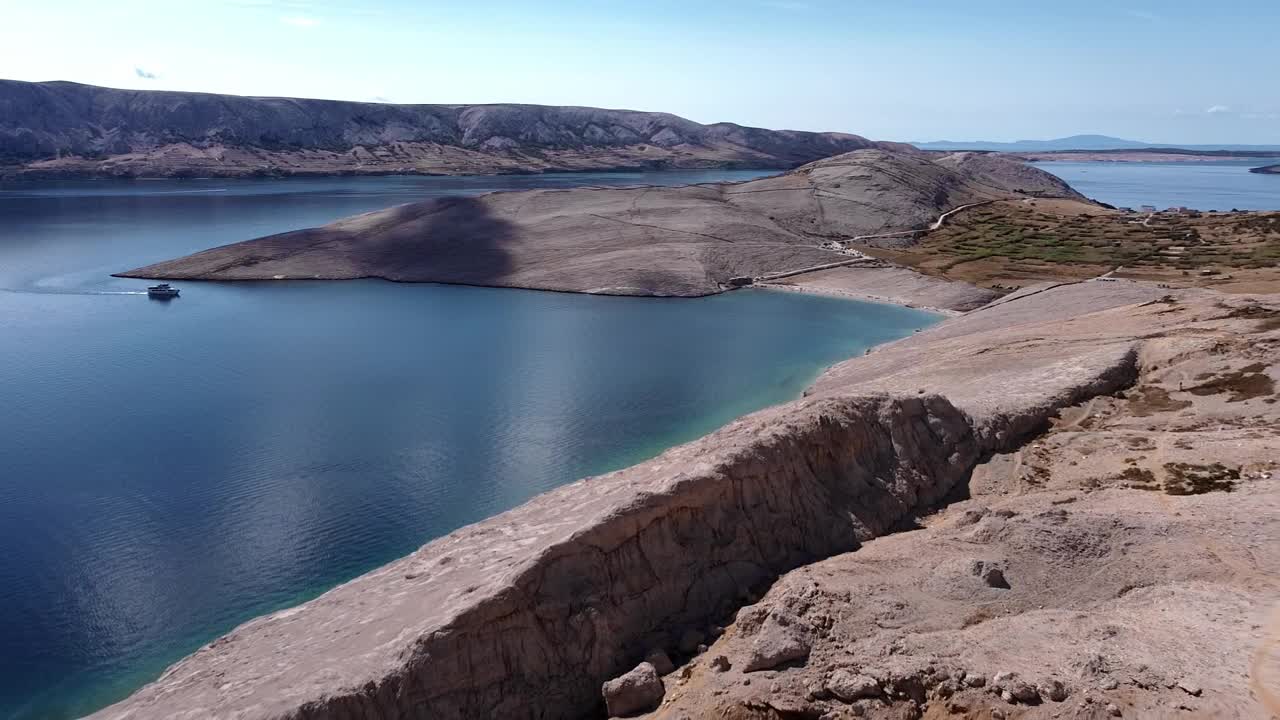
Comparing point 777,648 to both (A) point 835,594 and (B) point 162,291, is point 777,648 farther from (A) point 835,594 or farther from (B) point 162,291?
(B) point 162,291

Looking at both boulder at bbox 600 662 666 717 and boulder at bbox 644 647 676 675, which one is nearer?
boulder at bbox 600 662 666 717

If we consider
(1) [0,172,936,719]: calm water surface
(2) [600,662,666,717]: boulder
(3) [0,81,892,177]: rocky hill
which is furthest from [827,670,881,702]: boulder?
(3) [0,81,892,177]: rocky hill

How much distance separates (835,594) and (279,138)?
580ft

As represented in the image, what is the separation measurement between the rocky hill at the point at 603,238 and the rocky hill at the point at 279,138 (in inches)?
3430

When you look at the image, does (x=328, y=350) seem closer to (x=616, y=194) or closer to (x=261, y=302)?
(x=261, y=302)

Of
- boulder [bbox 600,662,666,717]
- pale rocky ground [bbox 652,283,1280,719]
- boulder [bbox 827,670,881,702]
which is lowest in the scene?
boulder [bbox 600,662,666,717]

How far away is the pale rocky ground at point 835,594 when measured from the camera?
1153cm

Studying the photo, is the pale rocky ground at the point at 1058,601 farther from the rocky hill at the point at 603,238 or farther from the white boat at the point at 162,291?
the white boat at the point at 162,291

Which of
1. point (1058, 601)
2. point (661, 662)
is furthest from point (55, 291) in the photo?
point (1058, 601)

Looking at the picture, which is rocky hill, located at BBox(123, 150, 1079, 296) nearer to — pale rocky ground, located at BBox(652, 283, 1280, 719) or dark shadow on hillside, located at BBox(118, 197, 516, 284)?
dark shadow on hillside, located at BBox(118, 197, 516, 284)

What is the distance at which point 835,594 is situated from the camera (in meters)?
13.5

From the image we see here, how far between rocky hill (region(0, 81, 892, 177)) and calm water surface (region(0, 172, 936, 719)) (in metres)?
94.3

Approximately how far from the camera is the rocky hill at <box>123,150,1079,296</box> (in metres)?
64.6

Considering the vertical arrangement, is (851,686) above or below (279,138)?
below
